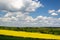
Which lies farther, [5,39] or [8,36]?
[8,36]

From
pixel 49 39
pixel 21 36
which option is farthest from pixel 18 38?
pixel 49 39

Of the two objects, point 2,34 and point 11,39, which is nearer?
point 11,39

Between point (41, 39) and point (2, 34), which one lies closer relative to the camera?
point (41, 39)

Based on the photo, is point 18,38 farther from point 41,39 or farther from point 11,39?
point 41,39

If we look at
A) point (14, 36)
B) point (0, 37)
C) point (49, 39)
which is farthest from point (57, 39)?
point (0, 37)

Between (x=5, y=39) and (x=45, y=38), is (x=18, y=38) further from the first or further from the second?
(x=45, y=38)

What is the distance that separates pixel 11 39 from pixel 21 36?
7.89ft

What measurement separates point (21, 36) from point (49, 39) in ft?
16.8

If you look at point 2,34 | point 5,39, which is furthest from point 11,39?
point 2,34

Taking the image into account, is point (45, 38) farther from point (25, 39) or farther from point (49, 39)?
point (25, 39)

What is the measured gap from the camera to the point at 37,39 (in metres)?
29.6

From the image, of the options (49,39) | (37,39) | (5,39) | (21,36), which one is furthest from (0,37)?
(49,39)

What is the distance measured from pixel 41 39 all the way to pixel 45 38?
45.1 inches

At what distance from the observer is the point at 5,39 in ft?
93.9
